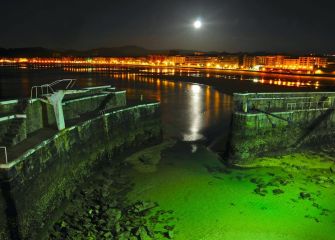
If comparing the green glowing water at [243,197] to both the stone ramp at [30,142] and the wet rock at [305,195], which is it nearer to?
the wet rock at [305,195]

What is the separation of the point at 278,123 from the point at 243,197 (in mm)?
6972

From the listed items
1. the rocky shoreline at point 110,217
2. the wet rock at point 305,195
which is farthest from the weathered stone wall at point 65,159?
the wet rock at point 305,195

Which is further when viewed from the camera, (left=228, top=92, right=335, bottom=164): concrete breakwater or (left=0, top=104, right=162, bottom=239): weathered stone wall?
(left=228, top=92, right=335, bottom=164): concrete breakwater

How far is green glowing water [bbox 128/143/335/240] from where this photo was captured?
1155cm

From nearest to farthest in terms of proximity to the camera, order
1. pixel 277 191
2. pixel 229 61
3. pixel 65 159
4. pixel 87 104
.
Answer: pixel 65 159
pixel 277 191
pixel 87 104
pixel 229 61

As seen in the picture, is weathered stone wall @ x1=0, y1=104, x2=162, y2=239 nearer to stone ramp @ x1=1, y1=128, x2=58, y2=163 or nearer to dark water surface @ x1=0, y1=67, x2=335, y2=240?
stone ramp @ x1=1, y1=128, x2=58, y2=163

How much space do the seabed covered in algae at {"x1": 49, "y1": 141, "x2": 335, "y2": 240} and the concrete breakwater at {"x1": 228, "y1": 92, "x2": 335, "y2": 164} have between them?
103cm

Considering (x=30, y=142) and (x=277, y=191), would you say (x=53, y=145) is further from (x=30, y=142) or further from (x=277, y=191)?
(x=277, y=191)

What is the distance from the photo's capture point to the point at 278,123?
1870 centimetres

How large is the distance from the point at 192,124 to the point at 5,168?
2068 centimetres

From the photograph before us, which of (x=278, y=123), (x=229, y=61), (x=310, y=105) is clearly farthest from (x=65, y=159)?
(x=229, y=61)

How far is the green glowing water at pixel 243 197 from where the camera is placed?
37.9ft

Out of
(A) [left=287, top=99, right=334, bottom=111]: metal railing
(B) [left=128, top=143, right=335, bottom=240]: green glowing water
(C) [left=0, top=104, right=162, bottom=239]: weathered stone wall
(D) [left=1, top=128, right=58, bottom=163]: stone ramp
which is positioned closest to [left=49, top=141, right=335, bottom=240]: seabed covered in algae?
(B) [left=128, top=143, right=335, bottom=240]: green glowing water

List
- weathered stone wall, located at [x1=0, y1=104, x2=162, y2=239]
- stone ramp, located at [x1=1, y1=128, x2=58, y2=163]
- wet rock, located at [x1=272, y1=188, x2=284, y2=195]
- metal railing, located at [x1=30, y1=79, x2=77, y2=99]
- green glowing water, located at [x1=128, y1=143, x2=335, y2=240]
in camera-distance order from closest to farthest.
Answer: weathered stone wall, located at [x1=0, y1=104, x2=162, y2=239] < stone ramp, located at [x1=1, y1=128, x2=58, y2=163] < green glowing water, located at [x1=128, y1=143, x2=335, y2=240] < wet rock, located at [x1=272, y1=188, x2=284, y2=195] < metal railing, located at [x1=30, y1=79, x2=77, y2=99]
